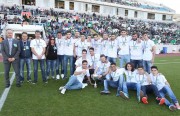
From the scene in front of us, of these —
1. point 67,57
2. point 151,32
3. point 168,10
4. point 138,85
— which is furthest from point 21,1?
point 168,10

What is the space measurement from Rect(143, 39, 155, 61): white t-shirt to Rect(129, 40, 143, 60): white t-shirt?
157 millimetres

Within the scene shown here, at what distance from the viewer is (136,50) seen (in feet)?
30.5

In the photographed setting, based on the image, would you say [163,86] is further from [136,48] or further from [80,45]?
[80,45]

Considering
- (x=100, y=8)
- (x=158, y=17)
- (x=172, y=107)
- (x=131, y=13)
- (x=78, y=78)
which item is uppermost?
(x=100, y=8)

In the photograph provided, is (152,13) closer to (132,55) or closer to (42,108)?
(132,55)

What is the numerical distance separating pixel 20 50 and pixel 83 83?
2.51 metres

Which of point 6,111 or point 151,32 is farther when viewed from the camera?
point 151,32

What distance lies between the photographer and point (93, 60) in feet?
31.1

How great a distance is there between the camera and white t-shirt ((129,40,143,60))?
9.27 meters

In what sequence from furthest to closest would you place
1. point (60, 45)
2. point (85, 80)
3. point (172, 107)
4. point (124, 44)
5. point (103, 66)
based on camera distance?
point (60, 45) < point (124, 44) < point (85, 80) < point (103, 66) < point (172, 107)

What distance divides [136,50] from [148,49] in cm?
46

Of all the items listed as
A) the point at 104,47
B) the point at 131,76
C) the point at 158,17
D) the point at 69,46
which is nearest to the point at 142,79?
the point at 131,76

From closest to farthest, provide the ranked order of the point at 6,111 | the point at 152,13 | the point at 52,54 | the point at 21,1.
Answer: the point at 6,111, the point at 52,54, the point at 21,1, the point at 152,13

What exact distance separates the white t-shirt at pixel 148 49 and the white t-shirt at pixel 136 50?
16 centimetres
